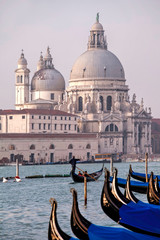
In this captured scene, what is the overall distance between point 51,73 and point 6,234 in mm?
88736

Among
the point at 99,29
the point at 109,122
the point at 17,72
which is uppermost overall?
the point at 99,29

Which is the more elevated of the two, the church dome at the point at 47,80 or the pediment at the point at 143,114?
the church dome at the point at 47,80

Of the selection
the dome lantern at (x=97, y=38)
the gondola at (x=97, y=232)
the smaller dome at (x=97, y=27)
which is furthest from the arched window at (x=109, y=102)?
the gondola at (x=97, y=232)

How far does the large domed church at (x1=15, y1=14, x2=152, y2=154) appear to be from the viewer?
10625 centimetres

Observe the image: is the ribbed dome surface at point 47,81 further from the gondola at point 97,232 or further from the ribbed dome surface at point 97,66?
the gondola at point 97,232

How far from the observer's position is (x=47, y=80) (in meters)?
114

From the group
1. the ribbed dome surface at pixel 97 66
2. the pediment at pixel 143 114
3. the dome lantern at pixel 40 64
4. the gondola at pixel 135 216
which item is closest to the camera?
the gondola at pixel 135 216

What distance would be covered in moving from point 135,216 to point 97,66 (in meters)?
89.0

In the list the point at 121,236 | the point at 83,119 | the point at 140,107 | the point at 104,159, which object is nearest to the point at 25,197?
the point at 121,236

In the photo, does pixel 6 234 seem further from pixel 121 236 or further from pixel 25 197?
pixel 25 197

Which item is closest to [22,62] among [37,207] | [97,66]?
[97,66]

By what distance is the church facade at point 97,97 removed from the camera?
106 metres

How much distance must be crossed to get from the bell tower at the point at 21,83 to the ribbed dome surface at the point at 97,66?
7.28 m

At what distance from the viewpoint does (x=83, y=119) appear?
4154 inches
